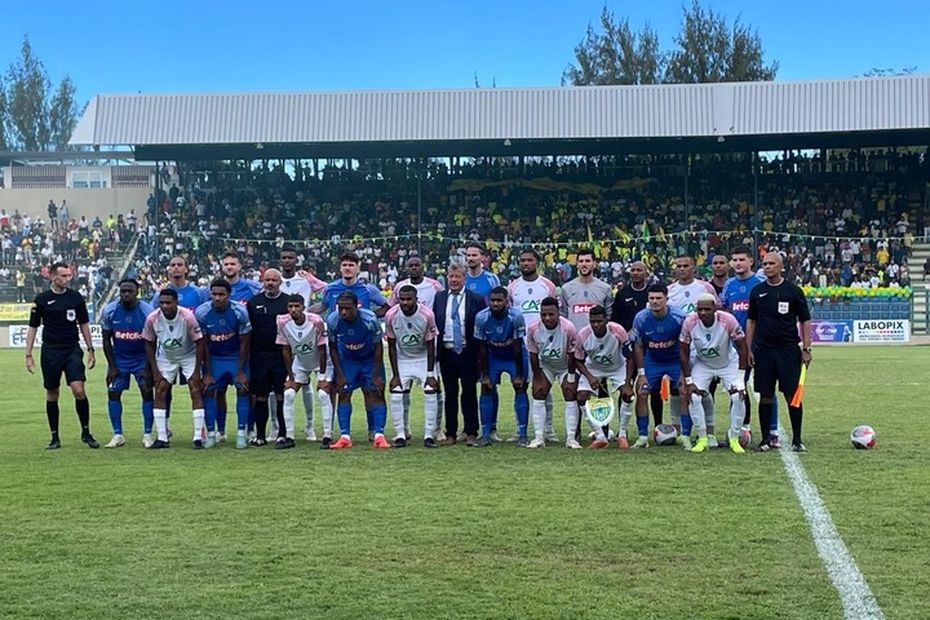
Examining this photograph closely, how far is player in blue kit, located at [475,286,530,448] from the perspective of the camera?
45.6ft

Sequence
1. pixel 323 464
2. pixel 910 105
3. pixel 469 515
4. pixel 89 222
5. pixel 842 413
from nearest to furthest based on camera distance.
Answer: pixel 469 515 → pixel 323 464 → pixel 842 413 → pixel 910 105 → pixel 89 222

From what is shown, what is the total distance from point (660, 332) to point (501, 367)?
1784mm

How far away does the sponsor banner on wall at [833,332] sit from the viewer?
128 ft

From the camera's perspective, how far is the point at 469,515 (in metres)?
9.59

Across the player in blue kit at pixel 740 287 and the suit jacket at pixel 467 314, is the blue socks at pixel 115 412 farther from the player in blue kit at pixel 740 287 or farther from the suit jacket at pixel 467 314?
the player in blue kit at pixel 740 287

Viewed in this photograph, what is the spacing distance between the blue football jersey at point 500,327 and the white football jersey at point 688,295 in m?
1.68

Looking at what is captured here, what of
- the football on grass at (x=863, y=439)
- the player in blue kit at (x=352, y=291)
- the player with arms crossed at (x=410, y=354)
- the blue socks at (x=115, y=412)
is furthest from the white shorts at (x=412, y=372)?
the football on grass at (x=863, y=439)

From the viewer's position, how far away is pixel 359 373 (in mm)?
14273

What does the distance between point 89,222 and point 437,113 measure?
55.6ft

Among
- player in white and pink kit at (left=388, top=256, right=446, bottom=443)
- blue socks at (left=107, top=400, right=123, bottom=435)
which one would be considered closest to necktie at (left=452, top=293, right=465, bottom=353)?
player in white and pink kit at (left=388, top=256, right=446, bottom=443)

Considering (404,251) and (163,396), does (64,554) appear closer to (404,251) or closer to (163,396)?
(163,396)

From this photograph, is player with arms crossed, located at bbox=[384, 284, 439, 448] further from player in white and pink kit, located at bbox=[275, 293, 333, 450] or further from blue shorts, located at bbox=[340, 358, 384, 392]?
player in white and pink kit, located at bbox=[275, 293, 333, 450]

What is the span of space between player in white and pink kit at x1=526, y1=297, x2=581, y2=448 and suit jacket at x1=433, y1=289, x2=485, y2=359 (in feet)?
2.05

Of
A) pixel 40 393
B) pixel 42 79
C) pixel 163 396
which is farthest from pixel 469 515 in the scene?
pixel 42 79
